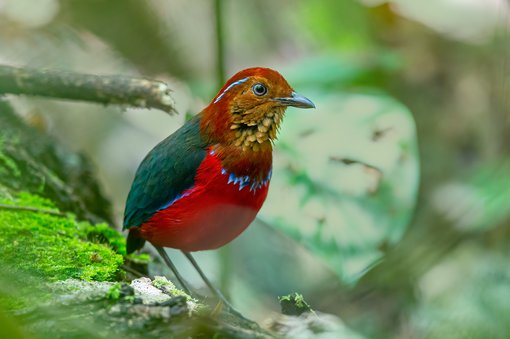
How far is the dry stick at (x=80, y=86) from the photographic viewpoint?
3.19m

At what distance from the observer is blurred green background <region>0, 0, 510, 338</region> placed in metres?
3.05

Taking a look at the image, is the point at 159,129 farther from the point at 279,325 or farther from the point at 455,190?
the point at 279,325

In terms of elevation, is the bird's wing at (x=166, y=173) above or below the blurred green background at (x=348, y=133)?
below

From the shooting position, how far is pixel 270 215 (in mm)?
2861

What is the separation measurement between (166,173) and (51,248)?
0.50 metres

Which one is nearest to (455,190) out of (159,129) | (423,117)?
(423,117)

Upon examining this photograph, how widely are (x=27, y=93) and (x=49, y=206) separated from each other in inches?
19.7

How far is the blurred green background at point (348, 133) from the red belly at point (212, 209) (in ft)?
1.29

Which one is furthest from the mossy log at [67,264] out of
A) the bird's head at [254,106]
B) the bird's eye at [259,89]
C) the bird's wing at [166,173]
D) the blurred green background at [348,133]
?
the bird's eye at [259,89]

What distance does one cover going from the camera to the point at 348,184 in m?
3.02

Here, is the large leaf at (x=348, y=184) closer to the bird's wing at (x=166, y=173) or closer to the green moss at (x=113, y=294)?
the bird's wing at (x=166, y=173)

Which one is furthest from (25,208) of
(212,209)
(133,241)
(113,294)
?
(113,294)

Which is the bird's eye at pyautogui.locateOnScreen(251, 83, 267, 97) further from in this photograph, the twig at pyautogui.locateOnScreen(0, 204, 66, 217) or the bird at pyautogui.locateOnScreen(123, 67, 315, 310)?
the twig at pyautogui.locateOnScreen(0, 204, 66, 217)

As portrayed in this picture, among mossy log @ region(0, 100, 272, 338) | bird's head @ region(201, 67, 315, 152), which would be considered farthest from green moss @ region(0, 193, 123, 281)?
bird's head @ region(201, 67, 315, 152)
